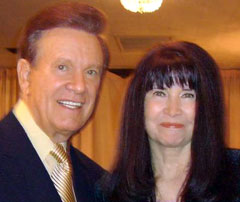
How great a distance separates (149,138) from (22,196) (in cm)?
66

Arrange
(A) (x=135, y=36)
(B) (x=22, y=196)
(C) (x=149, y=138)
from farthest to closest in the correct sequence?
(A) (x=135, y=36) → (C) (x=149, y=138) → (B) (x=22, y=196)

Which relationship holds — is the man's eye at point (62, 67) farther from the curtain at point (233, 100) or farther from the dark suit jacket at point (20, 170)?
the curtain at point (233, 100)

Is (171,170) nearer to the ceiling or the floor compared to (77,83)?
nearer to the floor

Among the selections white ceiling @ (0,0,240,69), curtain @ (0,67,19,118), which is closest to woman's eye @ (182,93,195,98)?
white ceiling @ (0,0,240,69)

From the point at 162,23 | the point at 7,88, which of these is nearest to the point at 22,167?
the point at 162,23

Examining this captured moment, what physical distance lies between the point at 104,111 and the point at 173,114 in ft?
18.0

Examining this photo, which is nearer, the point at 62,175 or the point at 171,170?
the point at 62,175

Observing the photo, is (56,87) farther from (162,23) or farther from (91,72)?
(162,23)

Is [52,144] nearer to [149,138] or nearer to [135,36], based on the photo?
[149,138]

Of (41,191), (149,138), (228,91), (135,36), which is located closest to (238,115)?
(228,91)

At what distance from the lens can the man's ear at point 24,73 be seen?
1883 millimetres

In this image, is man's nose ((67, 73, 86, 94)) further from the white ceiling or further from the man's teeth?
the white ceiling

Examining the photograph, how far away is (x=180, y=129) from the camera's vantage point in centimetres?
182

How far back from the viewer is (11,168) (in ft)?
5.35
